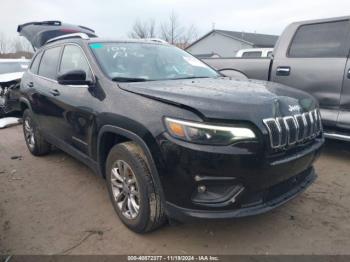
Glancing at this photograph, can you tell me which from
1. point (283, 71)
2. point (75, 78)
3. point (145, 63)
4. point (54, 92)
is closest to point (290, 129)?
point (145, 63)

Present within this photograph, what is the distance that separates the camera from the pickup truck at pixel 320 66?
434 centimetres

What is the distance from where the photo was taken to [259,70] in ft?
17.0

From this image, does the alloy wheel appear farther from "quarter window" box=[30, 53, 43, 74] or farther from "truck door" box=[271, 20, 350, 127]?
"truck door" box=[271, 20, 350, 127]

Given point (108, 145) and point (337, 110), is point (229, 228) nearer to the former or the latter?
point (108, 145)

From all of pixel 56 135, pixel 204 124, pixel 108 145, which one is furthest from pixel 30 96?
pixel 204 124

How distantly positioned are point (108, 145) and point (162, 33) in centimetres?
4266

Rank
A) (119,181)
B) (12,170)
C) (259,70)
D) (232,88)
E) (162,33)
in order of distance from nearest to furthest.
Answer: (232,88), (119,181), (12,170), (259,70), (162,33)

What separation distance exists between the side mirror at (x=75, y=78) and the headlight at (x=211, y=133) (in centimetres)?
134

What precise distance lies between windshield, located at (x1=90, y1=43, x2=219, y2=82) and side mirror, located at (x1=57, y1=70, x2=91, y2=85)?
0.21 m

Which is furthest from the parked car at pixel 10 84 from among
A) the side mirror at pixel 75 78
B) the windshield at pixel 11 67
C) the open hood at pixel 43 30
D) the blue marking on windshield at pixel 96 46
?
the side mirror at pixel 75 78

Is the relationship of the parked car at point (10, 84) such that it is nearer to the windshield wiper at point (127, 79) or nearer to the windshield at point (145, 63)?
the windshield at point (145, 63)

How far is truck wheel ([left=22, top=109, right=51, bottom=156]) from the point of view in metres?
5.05

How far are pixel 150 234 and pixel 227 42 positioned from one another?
3035cm

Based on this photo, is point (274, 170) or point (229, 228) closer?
point (274, 170)
